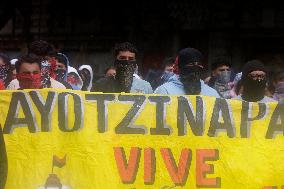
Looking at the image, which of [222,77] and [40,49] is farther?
[222,77]

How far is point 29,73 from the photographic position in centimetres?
521

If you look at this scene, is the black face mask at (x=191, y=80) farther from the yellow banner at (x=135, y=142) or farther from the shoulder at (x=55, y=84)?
the shoulder at (x=55, y=84)

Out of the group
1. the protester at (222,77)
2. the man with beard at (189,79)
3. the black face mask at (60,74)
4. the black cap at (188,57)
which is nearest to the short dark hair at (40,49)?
the black face mask at (60,74)

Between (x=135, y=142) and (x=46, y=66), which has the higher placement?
(x=46, y=66)

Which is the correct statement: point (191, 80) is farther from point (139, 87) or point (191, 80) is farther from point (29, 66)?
point (29, 66)

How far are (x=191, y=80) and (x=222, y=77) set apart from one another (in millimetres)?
1612

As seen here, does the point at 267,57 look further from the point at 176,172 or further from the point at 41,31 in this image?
the point at 176,172

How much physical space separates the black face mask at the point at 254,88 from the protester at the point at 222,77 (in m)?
1.28

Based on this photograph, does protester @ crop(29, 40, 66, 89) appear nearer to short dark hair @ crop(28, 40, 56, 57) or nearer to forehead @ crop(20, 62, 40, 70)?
short dark hair @ crop(28, 40, 56, 57)

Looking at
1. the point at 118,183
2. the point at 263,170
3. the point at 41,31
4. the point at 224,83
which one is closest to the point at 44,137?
the point at 118,183

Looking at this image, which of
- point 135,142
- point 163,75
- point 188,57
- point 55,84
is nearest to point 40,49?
point 55,84

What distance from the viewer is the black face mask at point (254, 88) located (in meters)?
5.48

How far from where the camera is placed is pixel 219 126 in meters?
4.97

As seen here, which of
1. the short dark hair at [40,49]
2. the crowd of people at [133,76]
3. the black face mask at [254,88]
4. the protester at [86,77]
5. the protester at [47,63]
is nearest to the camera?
the crowd of people at [133,76]
